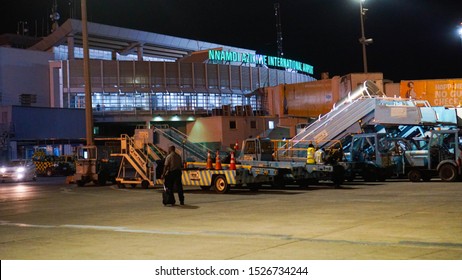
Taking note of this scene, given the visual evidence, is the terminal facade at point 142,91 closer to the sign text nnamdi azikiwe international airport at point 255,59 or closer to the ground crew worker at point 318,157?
the sign text nnamdi azikiwe international airport at point 255,59

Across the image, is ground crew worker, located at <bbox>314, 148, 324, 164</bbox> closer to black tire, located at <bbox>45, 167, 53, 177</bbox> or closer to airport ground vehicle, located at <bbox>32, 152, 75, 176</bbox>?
airport ground vehicle, located at <bbox>32, 152, 75, 176</bbox>

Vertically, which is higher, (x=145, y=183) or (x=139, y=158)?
(x=139, y=158)

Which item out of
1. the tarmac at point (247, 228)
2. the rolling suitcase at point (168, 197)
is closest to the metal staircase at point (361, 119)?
the tarmac at point (247, 228)

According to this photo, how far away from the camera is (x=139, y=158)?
86.8 ft

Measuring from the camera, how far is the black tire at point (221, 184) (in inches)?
856

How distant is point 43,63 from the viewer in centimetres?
6731

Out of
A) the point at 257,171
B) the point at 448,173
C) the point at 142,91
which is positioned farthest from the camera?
the point at 142,91

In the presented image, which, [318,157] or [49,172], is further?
[49,172]

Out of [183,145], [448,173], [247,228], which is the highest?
[183,145]

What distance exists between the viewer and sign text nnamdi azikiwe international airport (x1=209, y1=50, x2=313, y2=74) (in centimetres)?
7312

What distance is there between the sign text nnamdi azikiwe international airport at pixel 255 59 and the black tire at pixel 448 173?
50217mm

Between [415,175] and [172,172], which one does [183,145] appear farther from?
[415,175]

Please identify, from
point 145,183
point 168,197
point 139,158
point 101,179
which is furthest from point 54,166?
point 168,197

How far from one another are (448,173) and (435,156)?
4.41ft
